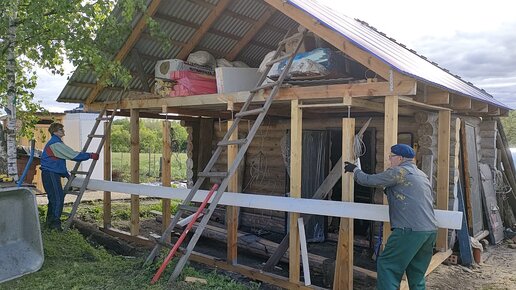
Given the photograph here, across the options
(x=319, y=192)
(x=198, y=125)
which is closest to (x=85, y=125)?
(x=198, y=125)

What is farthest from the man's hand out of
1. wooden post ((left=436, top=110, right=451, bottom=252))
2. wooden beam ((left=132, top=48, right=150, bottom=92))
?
wooden beam ((left=132, top=48, right=150, bottom=92))

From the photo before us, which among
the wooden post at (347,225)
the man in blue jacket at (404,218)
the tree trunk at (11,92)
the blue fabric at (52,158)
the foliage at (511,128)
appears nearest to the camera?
the man in blue jacket at (404,218)

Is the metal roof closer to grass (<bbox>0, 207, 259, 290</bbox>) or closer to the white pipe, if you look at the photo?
the white pipe

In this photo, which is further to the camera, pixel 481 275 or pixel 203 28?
pixel 203 28

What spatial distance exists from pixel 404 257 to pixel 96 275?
3663 mm

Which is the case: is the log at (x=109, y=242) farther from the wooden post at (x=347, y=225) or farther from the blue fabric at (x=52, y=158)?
the wooden post at (x=347, y=225)

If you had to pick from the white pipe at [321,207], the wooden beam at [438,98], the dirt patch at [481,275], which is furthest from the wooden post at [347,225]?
the dirt patch at [481,275]

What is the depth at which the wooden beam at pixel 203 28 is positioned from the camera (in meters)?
7.92

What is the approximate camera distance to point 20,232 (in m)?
5.88

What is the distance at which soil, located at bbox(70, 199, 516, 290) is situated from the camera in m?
6.73

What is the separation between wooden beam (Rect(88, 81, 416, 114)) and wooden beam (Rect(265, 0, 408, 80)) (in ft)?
0.59

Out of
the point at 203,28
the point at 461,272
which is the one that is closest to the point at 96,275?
the point at 203,28

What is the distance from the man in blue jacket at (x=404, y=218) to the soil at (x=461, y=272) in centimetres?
152

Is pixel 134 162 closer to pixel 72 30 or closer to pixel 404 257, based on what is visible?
pixel 72 30
